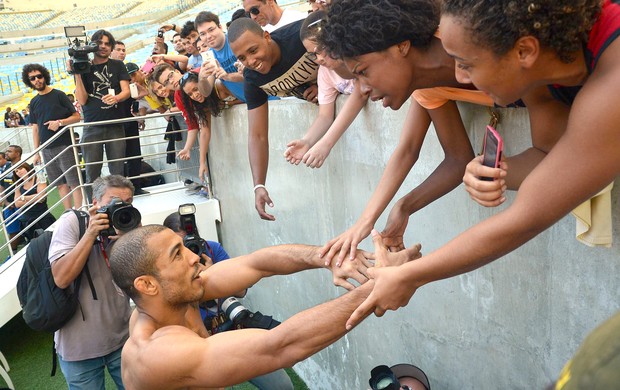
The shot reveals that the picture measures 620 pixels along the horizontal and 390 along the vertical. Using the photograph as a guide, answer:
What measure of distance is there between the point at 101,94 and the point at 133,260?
4.47m

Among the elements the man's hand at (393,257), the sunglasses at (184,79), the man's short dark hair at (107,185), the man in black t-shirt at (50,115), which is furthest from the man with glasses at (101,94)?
the man's hand at (393,257)

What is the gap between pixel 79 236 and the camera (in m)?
3.60

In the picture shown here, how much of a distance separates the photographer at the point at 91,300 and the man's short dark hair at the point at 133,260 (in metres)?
0.97

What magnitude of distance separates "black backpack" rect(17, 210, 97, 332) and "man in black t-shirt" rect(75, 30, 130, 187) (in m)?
2.79

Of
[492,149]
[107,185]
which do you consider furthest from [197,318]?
[492,149]

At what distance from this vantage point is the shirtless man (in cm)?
195

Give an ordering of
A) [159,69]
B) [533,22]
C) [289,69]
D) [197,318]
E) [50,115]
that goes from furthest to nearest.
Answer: [50,115], [159,69], [289,69], [197,318], [533,22]

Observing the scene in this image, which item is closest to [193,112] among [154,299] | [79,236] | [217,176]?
[217,176]

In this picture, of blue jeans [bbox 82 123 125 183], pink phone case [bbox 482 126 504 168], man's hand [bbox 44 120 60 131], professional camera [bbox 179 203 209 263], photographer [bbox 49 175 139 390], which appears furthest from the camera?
man's hand [bbox 44 120 60 131]

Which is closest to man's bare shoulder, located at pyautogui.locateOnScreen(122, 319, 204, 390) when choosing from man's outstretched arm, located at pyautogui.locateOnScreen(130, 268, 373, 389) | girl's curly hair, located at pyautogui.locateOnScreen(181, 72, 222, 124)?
man's outstretched arm, located at pyautogui.locateOnScreen(130, 268, 373, 389)

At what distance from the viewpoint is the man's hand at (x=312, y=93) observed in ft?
11.0

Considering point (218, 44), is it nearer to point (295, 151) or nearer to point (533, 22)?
point (295, 151)

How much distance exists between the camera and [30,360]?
19.0ft

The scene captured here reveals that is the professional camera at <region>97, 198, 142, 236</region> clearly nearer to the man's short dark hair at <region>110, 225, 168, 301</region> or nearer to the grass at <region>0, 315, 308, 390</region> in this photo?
the man's short dark hair at <region>110, 225, 168, 301</region>
